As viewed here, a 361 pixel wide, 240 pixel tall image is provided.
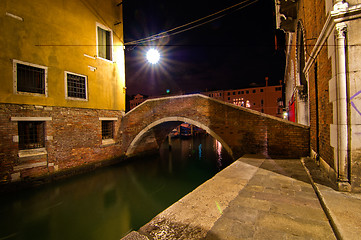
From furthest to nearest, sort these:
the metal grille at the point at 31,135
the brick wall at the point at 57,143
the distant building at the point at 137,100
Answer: the distant building at the point at 137,100
the metal grille at the point at 31,135
the brick wall at the point at 57,143

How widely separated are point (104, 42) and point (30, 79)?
4412mm

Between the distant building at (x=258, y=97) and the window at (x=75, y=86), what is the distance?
1377 inches

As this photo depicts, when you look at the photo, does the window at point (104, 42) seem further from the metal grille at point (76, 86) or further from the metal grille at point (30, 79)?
the metal grille at point (30, 79)

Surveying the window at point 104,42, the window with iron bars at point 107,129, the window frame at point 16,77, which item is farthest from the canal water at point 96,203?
the window at point 104,42

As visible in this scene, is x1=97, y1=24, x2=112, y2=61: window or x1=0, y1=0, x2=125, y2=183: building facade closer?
x1=0, y1=0, x2=125, y2=183: building facade

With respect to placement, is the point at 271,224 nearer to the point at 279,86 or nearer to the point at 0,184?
the point at 0,184

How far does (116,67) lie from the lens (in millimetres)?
10219

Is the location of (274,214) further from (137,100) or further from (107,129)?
(137,100)

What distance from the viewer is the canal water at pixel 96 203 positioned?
450 centimetres

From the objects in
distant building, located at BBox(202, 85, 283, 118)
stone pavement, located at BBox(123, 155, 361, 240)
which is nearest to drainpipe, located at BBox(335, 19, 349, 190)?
stone pavement, located at BBox(123, 155, 361, 240)

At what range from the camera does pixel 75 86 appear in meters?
8.20

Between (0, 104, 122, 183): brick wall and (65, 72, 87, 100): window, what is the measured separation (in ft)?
2.32

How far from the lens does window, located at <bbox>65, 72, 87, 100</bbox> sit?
787cm

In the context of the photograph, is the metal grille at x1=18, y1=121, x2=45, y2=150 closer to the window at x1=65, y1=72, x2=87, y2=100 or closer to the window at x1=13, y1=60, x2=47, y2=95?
the window at x1=13, y1=60, x2=47, y2=95
